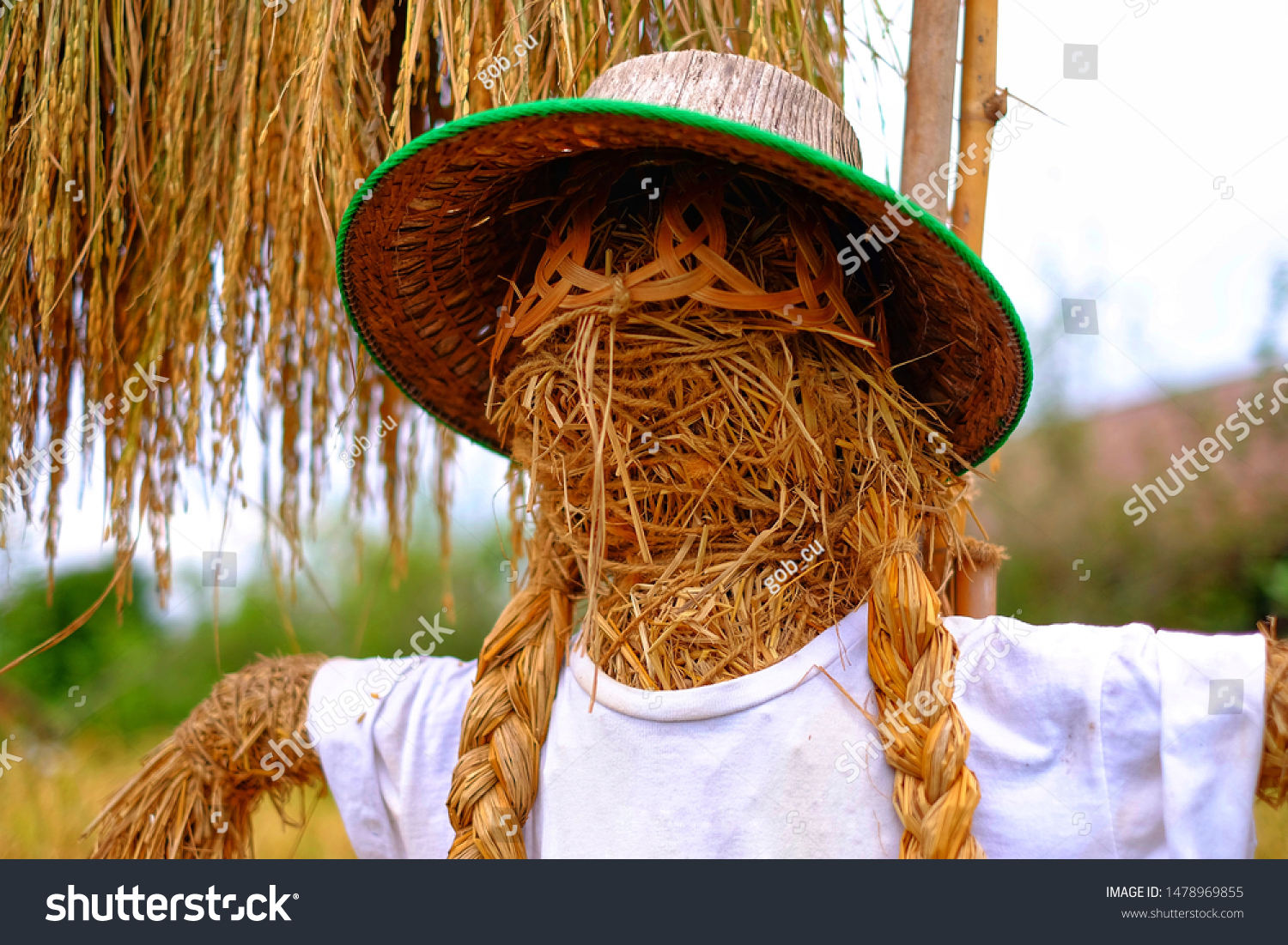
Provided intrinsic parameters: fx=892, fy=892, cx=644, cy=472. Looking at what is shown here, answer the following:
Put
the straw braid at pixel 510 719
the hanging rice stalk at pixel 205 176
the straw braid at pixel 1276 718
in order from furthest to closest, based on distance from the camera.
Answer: the hanging rice stalk at pixel 205 176
the straw braid at pixel 510 719
the straw braid at pixel 1276 718

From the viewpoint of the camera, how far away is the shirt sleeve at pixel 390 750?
2.45 feet

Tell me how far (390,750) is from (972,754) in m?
0.46

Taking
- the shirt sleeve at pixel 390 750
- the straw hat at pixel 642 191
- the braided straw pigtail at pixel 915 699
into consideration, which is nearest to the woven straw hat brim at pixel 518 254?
the straw hat at pixel 642 191

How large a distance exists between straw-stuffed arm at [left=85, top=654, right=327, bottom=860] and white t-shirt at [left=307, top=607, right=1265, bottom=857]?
0.80 ft

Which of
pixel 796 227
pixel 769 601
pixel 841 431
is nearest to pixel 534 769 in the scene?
pixel 769 601

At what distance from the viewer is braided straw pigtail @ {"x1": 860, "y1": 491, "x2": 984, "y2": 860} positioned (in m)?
0.58

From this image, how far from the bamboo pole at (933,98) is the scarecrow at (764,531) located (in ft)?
0.56

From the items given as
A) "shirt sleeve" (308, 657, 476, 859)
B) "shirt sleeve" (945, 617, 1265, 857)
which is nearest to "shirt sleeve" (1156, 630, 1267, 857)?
"shirt sleeve" (945, 617, 1265, 857)

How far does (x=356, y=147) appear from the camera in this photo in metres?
0.83

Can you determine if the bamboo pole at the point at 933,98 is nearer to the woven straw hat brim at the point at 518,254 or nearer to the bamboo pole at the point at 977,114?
the bamboo pole at the point at 977,114

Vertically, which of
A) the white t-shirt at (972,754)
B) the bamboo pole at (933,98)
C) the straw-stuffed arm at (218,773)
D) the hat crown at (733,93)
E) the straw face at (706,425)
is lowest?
the straw-stuffed arm at (218,773)

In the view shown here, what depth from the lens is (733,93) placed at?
59cm

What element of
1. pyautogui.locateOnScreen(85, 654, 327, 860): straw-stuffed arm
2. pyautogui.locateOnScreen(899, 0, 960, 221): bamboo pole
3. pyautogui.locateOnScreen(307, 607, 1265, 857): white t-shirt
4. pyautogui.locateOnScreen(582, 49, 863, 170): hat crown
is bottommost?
pyautogui.locateOnScreen(85, 654, 327, 860): straw-stuffed arm

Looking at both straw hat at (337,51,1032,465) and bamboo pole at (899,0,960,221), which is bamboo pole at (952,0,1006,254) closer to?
bamboo pole at (899,0,960,221)
